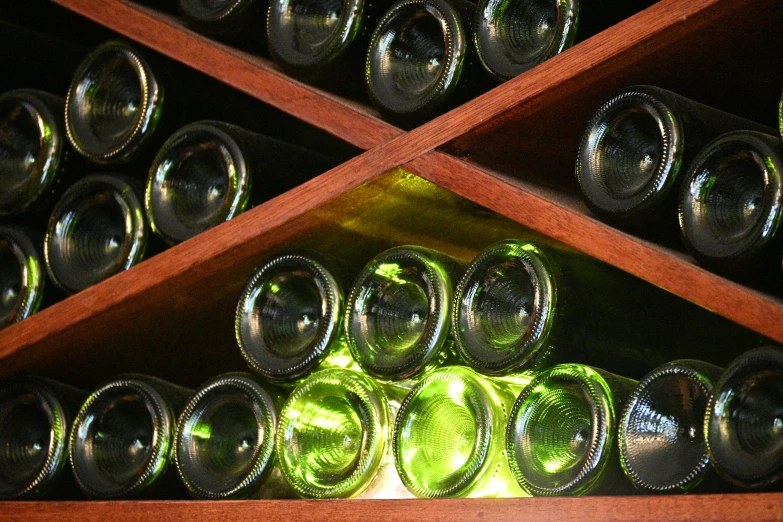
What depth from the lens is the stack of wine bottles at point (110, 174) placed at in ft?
4.86

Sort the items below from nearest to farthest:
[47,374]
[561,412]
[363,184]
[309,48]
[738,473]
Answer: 1. [738,473]
2. [561,412]
3. [363,184]
4. [309,48]
5. [47,374]

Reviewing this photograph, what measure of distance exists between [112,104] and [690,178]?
3.08 feet

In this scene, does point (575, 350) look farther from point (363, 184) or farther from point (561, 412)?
point (363, 184)

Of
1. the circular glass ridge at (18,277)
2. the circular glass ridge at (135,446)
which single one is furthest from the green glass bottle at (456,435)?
the circular glass ridge at (18,277)

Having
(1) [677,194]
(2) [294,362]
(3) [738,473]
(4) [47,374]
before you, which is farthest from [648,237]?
(4) [47,374]

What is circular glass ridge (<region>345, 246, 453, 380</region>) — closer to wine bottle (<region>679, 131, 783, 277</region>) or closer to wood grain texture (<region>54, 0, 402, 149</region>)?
wood grain texture (<region>54, 0, 402, 149</region>)

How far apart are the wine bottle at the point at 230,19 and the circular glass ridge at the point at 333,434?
508mm

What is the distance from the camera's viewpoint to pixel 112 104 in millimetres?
1624

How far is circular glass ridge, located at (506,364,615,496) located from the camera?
1046 millimetres

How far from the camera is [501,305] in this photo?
1199 mm

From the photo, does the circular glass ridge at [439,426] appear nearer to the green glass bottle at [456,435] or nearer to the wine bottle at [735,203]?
the green glass bottle at [456,435]

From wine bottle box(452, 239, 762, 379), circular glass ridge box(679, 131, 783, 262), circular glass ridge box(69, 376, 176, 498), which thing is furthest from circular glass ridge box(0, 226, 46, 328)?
circular glass ridge box(679, 131, 783, 262)

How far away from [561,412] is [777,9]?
459 millimetres

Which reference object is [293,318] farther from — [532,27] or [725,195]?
[725,195]
